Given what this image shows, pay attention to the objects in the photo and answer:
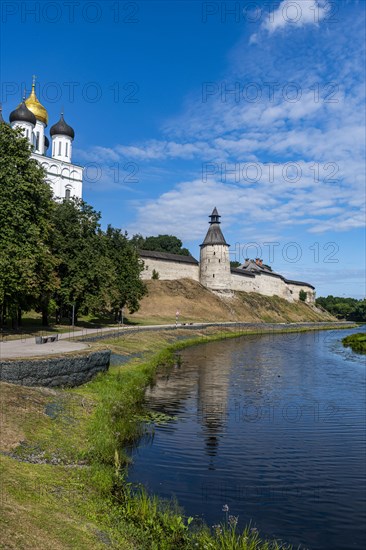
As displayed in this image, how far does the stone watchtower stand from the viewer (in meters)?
91.7

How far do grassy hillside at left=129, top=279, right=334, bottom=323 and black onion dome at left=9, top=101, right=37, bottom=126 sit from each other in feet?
102

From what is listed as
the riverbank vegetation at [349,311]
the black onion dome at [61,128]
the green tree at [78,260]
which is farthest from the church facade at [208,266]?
the riverbank vegetation at [349,311]

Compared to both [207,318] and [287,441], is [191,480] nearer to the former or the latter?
[287,441]

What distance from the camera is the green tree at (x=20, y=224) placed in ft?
A: 78.2

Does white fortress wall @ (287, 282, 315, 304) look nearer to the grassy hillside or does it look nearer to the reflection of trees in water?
the grassy hillside

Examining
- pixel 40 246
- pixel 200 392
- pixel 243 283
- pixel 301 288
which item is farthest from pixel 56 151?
pixel 301 288

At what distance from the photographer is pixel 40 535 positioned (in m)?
5.86

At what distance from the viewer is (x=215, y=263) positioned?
303 feet

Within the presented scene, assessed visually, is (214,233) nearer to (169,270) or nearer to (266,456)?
(169,270)

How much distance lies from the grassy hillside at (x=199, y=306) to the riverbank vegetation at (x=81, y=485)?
1912 inches

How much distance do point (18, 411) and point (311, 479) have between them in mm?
7490

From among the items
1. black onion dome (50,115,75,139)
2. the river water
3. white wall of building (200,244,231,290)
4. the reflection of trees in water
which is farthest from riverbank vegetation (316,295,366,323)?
the river water

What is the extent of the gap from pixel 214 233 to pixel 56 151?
37.5 m

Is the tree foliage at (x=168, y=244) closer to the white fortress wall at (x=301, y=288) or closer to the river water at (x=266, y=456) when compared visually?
the white fortress wall at (x=301, y=288)
